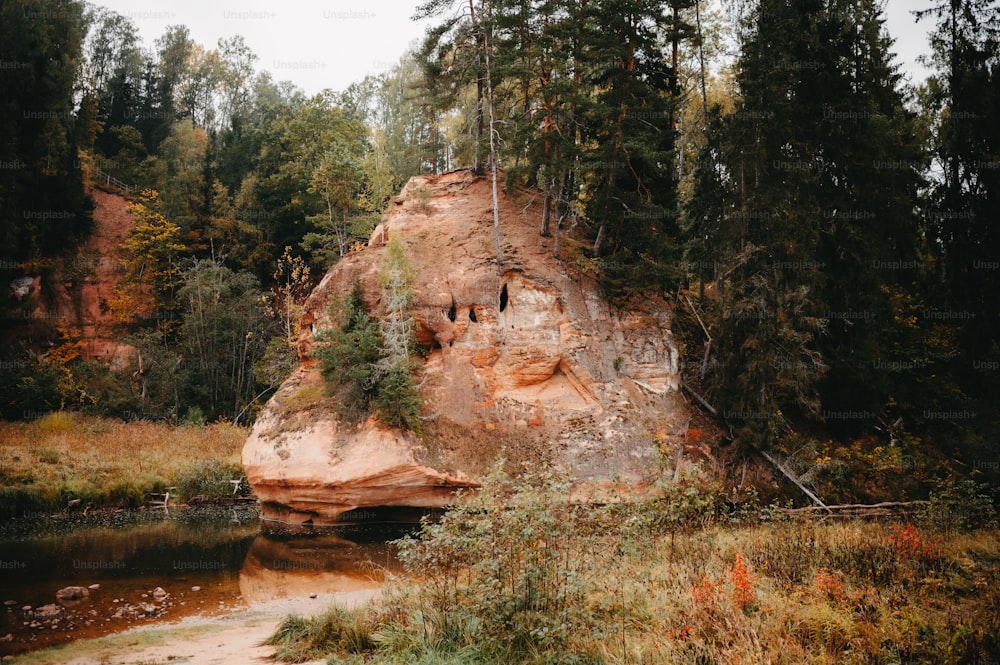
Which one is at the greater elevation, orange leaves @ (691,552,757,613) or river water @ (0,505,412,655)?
orange leaves @ (691,552,757,613)

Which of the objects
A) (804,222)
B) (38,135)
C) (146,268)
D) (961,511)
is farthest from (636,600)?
(38,135)

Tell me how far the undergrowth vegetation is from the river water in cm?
323

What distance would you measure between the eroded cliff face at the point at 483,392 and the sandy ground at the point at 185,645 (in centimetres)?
654

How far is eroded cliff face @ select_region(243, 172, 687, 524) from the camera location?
17734mm

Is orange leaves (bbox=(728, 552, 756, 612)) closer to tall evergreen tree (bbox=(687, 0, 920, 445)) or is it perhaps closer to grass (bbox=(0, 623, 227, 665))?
grass (bbox=(0, 623, 227, 665))

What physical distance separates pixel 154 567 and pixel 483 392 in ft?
33.1

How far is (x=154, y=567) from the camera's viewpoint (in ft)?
48.2

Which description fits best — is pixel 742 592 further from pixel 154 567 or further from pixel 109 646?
pixel 154 567

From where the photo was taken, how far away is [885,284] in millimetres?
19172

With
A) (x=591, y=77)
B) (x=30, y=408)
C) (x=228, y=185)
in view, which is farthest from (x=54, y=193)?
(x=591, y=77)

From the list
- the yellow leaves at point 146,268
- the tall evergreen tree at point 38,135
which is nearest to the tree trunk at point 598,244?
the yellow leaves at point 146,268

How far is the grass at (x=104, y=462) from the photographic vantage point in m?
20.2

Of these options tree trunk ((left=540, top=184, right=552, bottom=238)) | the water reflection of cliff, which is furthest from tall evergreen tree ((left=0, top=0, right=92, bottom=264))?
tree trunk ((left=540, top=184, right=552, bottom=238))

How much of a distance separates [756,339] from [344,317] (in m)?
12.5
